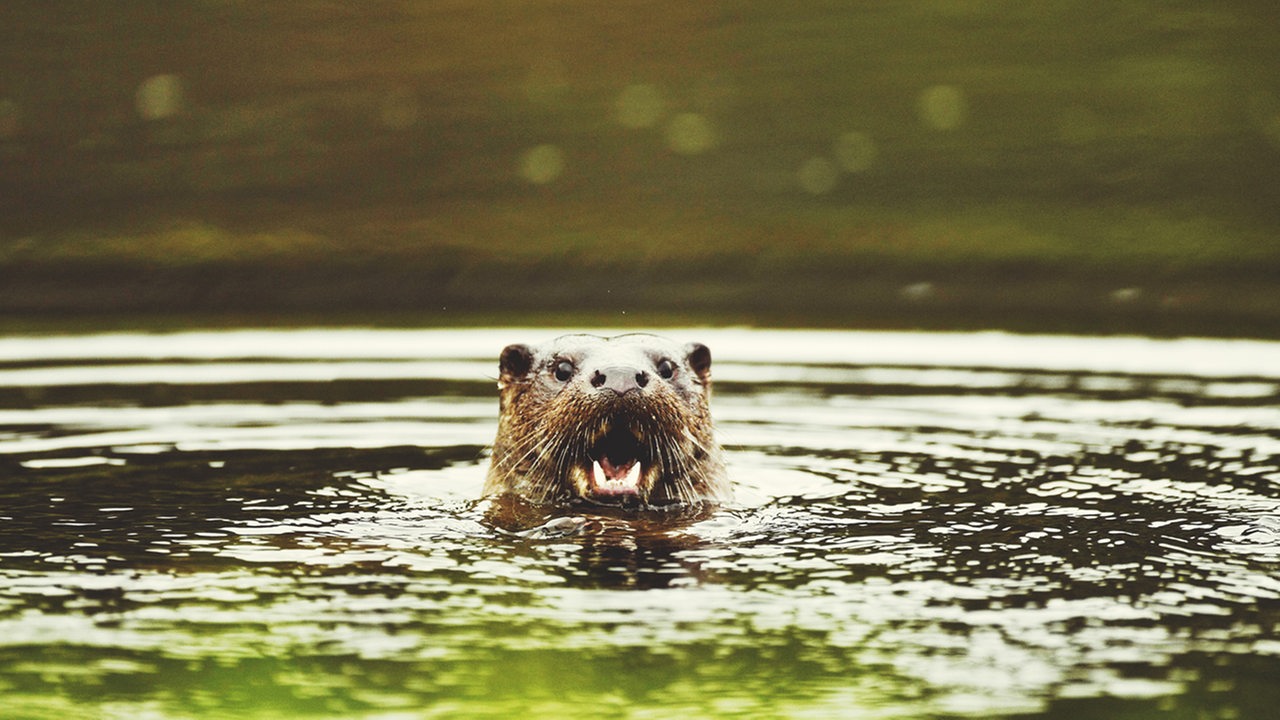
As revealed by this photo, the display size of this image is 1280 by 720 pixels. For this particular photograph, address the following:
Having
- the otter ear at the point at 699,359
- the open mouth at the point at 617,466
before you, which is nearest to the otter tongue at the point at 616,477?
the open mouth at the point at 617,466

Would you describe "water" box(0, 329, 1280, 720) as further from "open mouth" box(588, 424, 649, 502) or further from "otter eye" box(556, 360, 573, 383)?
"otter eye" box(556, 360, 573, 383)

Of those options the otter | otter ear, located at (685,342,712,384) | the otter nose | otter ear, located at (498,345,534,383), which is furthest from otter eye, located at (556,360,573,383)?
otter ear, located at (685,342,712,384)

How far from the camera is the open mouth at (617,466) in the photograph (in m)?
7.50

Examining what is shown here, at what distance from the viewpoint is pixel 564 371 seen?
25.5 ft

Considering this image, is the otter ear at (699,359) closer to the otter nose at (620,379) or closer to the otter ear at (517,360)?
the otter ear at (517,360)

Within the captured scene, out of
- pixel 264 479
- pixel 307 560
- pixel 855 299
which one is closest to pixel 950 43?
pixel 855 299

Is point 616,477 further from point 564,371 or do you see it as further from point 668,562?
point 668,562

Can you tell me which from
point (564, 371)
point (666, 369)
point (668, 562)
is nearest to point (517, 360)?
point (564, 371)

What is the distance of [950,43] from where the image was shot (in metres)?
17.7

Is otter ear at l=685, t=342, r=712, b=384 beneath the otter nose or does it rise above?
above

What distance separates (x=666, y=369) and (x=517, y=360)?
2.16 ft

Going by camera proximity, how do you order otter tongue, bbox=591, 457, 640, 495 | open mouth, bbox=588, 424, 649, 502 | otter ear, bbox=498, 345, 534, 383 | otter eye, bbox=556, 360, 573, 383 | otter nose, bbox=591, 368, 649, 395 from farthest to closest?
otter ear, bbox=498, 345, 534, 383
otter eye, bbox=556, 360, 573, 383
otter tongue, bbox=591, 457, 640, 495
open mouth, bbox=588, 424, 649, 502
otter nose, bbox=591, 368, 649, 395

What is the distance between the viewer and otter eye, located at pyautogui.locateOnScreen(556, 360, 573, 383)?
777cm

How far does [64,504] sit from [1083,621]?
12.9ft
